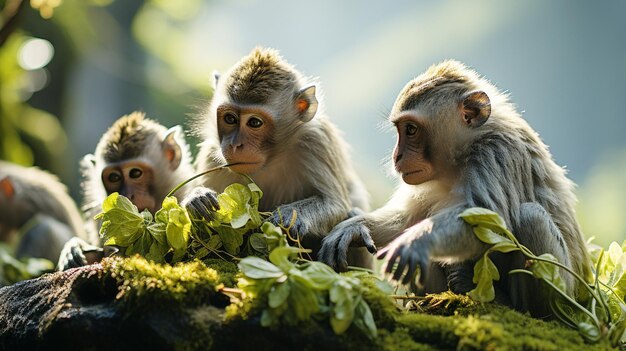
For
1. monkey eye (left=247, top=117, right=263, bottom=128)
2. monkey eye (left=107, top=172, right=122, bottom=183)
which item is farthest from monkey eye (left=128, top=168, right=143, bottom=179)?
monkey eye (left=247, top=117, right=263, bottom=128)

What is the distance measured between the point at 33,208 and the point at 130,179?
327cm

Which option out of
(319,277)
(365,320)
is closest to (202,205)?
(319,277)

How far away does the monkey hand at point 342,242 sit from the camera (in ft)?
15.3

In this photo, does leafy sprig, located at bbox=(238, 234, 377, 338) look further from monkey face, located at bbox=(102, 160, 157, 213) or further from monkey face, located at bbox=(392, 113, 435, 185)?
monkey face, located at bbox=(102, 160, 157, 213)

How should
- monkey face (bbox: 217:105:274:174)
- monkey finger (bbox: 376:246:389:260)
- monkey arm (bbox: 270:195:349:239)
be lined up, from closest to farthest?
monkey finger (bbox: 376:246:389:260), monkey arm (bbox: 270:195:349:239), monkey face (bbox: 217:105:274:174)

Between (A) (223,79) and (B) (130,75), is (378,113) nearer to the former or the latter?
(A) (223,79)

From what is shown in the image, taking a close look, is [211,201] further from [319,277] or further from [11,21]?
[11,21]

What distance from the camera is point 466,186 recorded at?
4.52 m

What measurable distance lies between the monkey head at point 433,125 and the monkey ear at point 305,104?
36.3 inches

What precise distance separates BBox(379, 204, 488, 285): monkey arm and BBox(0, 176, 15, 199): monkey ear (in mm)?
6293

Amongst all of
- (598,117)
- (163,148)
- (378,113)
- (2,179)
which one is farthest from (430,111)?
(598,117)

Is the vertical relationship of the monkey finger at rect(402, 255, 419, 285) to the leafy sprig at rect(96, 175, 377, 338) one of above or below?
above

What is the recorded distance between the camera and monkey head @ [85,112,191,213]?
20.5ft

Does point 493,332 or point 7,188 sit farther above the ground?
point 493,332
